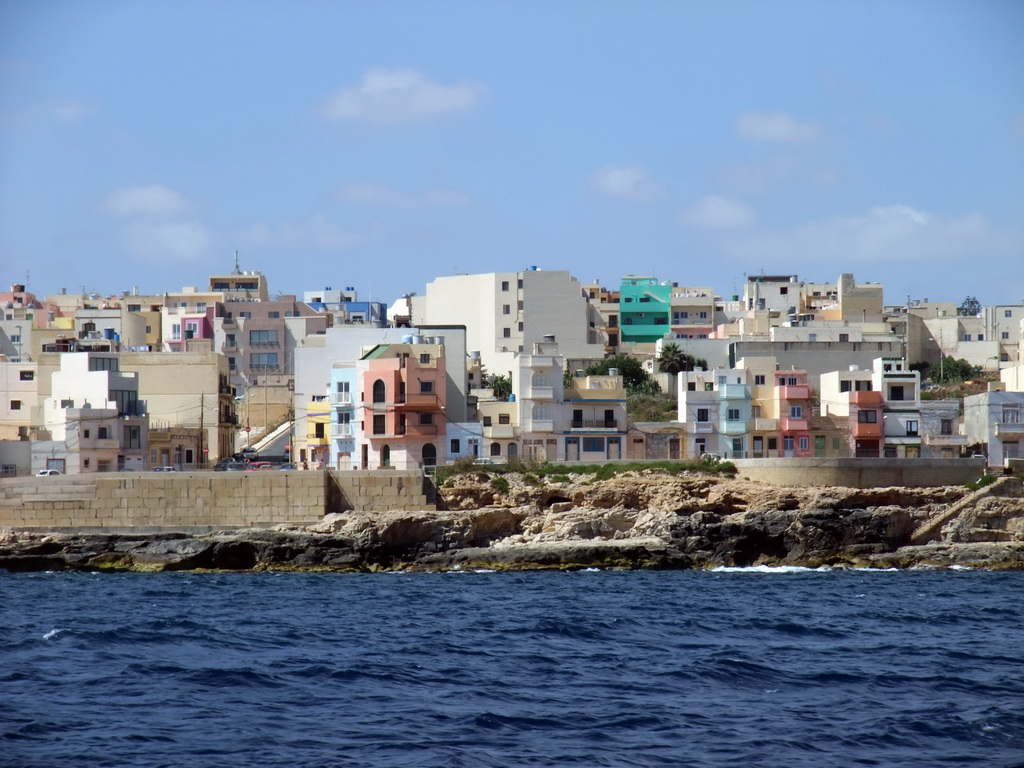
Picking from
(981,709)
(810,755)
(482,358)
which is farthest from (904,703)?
(482,358)

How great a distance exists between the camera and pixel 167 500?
52375mm

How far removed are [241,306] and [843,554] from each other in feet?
177

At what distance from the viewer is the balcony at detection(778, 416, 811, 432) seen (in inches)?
2566

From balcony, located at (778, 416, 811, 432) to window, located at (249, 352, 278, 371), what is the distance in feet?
122

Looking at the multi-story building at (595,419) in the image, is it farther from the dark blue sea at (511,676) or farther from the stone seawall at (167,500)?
the dark blue sea at (511,676)

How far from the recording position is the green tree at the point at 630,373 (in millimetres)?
81006

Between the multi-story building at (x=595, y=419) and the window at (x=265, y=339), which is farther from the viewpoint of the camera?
the window at (x=265, y=339)

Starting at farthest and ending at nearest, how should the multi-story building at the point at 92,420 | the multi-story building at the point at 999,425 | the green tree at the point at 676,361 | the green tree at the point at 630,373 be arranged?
1. the green tree at the point at 676,361
2. the green tree at the point at 630,373
3. the multi-story building at the point at 999,425
4. the multi-story building at the point at 92,420

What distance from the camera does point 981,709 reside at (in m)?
24.1

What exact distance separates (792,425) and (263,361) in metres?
38.6

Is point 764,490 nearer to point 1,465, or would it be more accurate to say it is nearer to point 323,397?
point 323,397

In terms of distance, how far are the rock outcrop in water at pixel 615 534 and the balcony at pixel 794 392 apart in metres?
11.2

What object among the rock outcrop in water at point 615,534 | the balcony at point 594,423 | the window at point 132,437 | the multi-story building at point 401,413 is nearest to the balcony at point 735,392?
the balcony at point 594,423

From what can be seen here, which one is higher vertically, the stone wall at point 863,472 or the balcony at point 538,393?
the balcony at point 538,393
